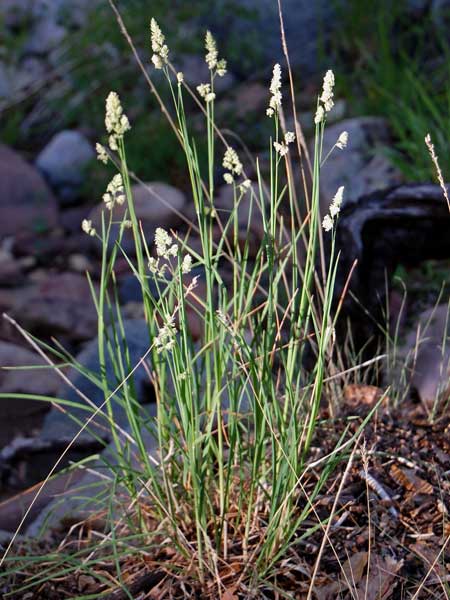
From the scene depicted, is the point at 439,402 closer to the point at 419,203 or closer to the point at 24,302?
the point at 419,203

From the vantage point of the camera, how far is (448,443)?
2232 millimetres

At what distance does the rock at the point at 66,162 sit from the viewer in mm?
6066

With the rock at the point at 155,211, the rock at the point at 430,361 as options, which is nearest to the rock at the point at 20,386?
the rock at the point at 155,211

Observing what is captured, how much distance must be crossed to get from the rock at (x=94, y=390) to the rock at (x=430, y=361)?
Answer: 1.04 m

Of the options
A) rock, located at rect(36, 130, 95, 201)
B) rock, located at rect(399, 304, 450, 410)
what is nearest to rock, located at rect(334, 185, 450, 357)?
rock, located at rect(399, 304, 450, 410)

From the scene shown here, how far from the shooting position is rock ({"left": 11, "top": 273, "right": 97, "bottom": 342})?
441 centimetres

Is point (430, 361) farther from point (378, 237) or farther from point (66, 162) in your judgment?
point (66, 162)

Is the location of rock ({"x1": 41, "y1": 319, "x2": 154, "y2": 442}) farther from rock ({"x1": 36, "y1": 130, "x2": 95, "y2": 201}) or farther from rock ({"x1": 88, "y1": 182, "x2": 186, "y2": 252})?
rock ({"x1": 36, "y1": 130, "x2": 95, "y2": 201})

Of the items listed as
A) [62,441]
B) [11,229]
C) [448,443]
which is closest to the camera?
[448,443]

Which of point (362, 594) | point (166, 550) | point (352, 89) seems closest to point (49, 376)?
point (166, 550)

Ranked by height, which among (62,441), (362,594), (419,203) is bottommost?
(62,441)

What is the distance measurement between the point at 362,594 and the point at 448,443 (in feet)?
1.89

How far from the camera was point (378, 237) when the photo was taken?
3141 millimetres

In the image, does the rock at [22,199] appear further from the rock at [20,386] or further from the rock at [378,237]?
the rock at [378,237]
